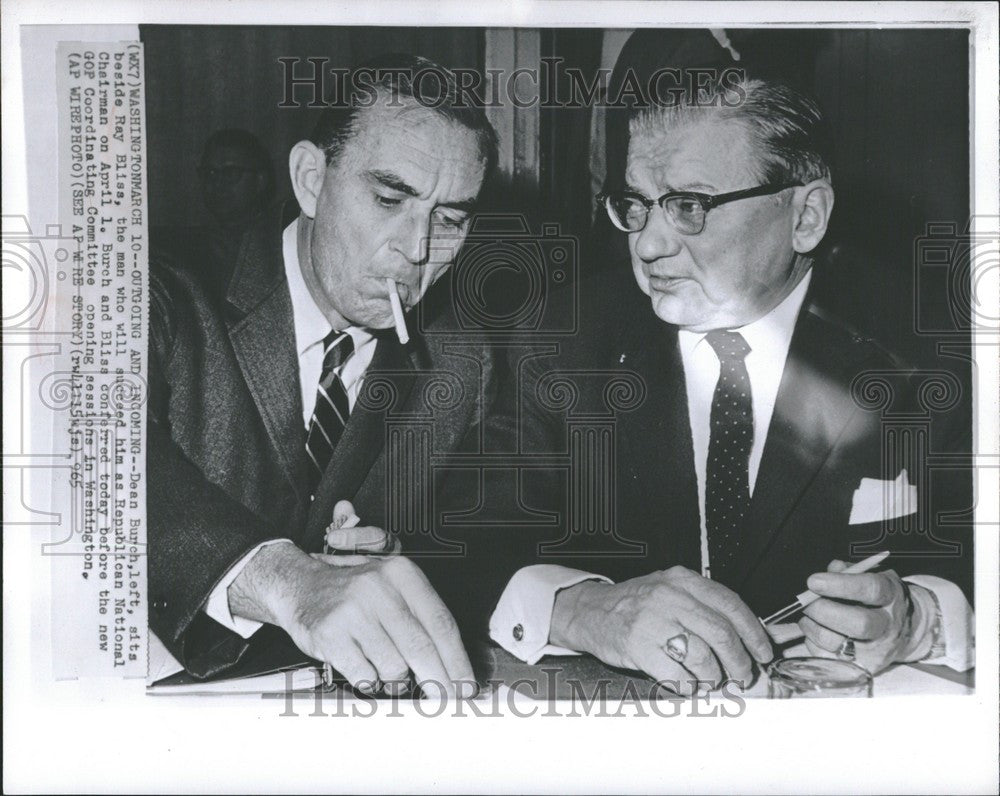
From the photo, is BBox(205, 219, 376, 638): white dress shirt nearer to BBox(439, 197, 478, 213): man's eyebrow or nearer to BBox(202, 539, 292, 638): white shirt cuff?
BBox(202, 539, 292, 638): white shirt cuff

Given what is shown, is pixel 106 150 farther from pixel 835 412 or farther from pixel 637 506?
pixel 835 412

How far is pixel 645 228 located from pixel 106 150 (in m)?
0.85

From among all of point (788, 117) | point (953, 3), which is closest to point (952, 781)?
point (788, 117)

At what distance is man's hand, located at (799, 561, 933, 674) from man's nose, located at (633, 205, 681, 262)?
559 mm

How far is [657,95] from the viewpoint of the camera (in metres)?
1.69

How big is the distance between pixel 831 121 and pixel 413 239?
2.23 ft

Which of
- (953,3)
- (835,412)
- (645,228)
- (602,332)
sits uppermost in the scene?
(953,3)

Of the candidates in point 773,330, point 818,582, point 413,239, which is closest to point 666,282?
point 773,330

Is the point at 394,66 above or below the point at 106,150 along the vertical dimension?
above

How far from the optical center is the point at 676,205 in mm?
1683

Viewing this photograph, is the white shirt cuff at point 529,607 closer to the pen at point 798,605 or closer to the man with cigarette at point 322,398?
the man with cigarette at point 322,398

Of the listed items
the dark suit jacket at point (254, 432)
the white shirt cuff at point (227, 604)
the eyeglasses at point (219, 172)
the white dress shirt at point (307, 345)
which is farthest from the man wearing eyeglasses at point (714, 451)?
the eyeglasses at point (219, 172)

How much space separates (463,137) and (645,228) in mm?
314

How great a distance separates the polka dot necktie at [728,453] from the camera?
171 cm
